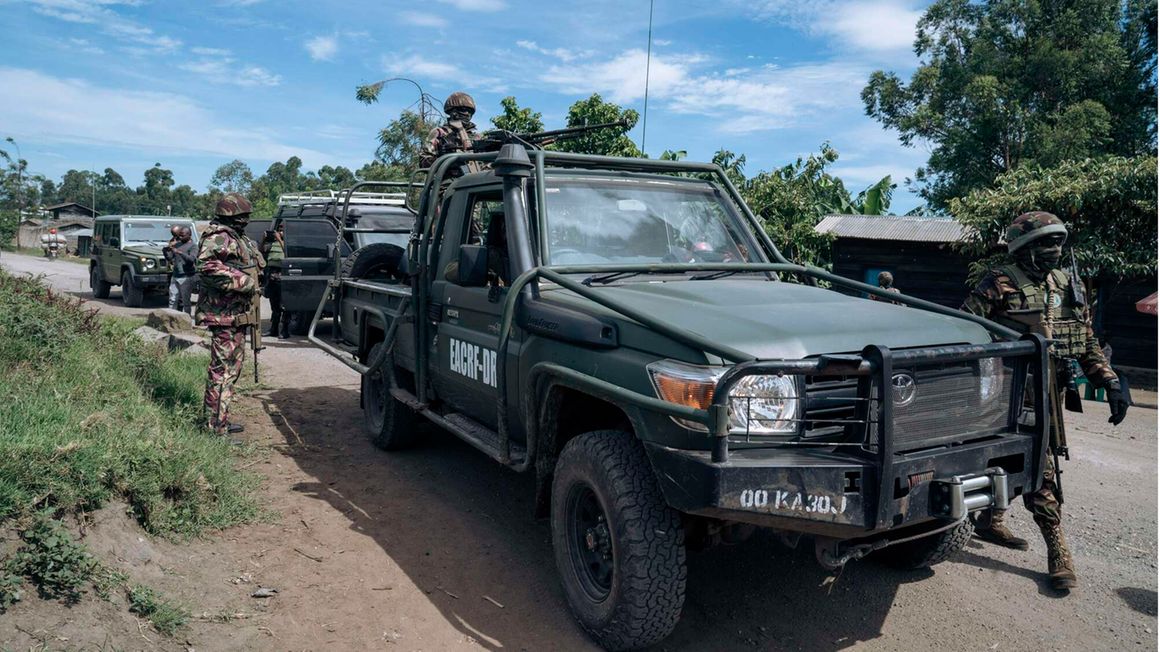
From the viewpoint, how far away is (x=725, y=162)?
48.9 ft

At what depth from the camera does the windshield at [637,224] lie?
4.43m

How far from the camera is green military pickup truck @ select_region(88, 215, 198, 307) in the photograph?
53.0 ft

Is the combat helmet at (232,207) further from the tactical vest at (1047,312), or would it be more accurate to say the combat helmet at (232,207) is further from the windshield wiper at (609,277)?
the tactical vest at (1047,312)

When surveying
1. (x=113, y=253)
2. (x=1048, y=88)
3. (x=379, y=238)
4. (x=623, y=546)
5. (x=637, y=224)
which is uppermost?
(x=1048, y=88)

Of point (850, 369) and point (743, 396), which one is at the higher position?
point (850, 369)

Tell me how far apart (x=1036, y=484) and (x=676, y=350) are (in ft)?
5.39

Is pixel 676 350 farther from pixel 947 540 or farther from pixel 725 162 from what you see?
pixel 725 162

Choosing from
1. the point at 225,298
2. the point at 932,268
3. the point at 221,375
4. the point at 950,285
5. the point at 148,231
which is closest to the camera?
the point at 221,375

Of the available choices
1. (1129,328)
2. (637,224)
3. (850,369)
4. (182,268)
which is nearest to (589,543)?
(850,369)

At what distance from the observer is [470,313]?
4.83 metres

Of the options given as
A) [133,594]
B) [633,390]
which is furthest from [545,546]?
[133,594]

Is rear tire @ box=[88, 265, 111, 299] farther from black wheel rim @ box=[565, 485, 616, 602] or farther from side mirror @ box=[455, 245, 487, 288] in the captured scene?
black wheel rim @ box=[565, 485, 616, 602]

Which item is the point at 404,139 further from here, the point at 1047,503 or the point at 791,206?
the point at 1047,503

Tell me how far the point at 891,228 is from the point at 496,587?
46.7 ft
